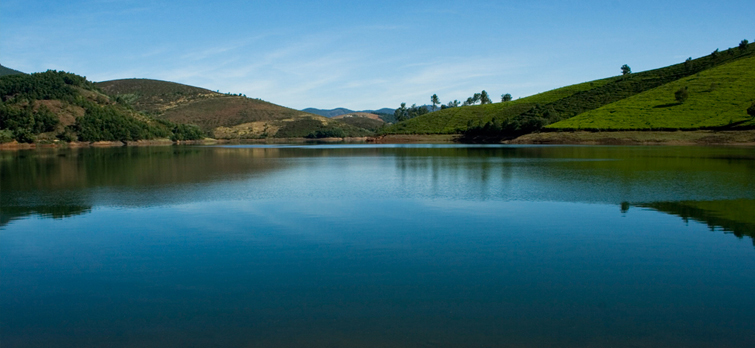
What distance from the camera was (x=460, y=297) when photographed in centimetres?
1091

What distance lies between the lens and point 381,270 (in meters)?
13.0

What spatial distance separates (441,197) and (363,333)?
17411mm

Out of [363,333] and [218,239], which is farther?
[218,239]

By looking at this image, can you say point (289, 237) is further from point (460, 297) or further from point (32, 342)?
point (32, 342)

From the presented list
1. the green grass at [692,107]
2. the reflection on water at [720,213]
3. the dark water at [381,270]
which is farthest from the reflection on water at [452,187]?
the green grass at [692,107]

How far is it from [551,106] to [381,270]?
12602cm

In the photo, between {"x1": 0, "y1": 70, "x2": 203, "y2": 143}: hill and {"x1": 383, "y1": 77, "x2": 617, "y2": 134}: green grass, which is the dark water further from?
{"x1": 383, "y1": 77, "x2": 617, "y2": 134}: green grass

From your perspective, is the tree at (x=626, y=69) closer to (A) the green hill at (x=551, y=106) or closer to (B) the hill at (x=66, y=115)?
(A) the green hill at (x=551, y=106)

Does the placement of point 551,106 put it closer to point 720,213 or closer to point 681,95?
point 681,95

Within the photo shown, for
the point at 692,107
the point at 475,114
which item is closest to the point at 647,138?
the point at 692,107

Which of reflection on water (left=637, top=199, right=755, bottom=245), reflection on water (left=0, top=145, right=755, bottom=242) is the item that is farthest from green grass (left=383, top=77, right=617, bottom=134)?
reflection on water (left=637, top=199, right=755, bottom=245)

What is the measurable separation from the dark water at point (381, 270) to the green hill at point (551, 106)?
9516 cm

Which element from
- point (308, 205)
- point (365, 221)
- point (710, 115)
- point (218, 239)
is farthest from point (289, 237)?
point (710, 115)

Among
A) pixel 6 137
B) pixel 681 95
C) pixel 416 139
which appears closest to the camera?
pixel 681 95
